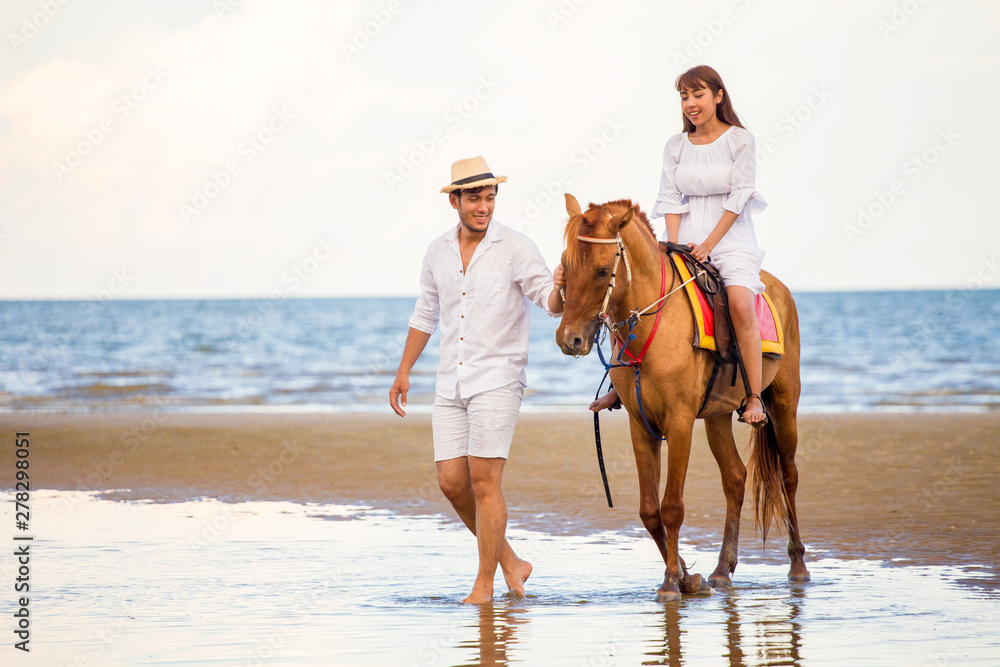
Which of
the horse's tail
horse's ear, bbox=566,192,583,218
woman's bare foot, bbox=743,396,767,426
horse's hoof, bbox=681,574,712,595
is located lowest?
horse's hoof, bbox=681,574,712,595

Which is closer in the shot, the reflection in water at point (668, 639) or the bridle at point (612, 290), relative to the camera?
the reflection in water at point (668, 639)

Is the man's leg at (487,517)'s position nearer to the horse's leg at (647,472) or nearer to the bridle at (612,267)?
the horse's leg at (647,472)

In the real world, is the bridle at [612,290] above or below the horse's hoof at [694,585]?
above

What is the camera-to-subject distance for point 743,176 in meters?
5.32

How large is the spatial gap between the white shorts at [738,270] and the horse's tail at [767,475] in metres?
1.06

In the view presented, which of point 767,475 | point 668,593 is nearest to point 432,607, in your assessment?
point 668,593

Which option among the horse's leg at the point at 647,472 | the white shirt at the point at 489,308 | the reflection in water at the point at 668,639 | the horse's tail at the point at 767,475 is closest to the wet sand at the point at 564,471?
the horse's tail at the point at 767,475

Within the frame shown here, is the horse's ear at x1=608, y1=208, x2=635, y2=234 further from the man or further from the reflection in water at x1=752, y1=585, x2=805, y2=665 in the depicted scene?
the reflection in water at x1=752, y1=585, x2=805, y2=665

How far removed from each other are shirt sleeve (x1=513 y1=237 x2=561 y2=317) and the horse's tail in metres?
1.86

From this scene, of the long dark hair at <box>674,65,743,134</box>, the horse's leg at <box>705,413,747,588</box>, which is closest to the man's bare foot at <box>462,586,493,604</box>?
the horse's leg at <box>705,413,747,588</box>

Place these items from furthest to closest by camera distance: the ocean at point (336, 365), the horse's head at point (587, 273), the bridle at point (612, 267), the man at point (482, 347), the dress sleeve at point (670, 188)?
the ocean at point (336, 365), the dress sleeve at point (670, 188), the man at point (482, 347), the bridle at point (612, 267), the horse's head at point (587, 273)

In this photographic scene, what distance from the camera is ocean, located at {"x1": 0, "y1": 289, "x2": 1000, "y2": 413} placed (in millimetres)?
17406

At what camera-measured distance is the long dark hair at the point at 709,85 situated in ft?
17.5

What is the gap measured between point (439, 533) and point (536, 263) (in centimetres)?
266
